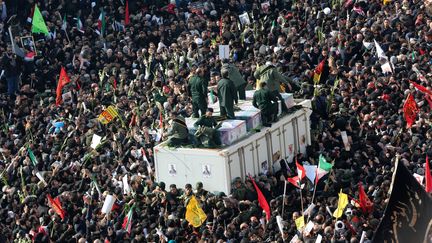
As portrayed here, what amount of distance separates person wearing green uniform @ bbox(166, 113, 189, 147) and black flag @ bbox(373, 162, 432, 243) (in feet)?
45.2

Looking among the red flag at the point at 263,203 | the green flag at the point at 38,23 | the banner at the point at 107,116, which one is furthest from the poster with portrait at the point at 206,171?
the green flag at the point at 38,23

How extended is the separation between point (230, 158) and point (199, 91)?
2.11m

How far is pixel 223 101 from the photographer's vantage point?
109 feet

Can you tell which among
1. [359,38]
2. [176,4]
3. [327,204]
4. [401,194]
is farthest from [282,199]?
[176,4]

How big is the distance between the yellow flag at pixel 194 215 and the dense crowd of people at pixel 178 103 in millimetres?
243

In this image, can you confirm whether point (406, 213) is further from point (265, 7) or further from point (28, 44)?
point (28, 44)

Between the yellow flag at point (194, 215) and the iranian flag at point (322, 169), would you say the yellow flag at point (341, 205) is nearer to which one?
the iranian flag at point (322, 169)

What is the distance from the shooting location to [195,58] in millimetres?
40750

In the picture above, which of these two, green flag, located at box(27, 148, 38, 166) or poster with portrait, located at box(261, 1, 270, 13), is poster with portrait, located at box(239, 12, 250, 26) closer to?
poster with portrait, located at box(261, 1, 270, 13)

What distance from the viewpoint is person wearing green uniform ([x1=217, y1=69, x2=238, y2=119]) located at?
33.1 meters

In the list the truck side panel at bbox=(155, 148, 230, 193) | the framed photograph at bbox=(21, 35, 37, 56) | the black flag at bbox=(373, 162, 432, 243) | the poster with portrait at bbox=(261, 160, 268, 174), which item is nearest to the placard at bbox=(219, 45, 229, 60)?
the framed photograph at bbox=(21, 35, 37, 56)

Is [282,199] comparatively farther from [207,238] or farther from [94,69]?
[94,69]

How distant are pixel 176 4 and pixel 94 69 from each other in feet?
13.5

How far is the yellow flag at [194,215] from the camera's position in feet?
101
